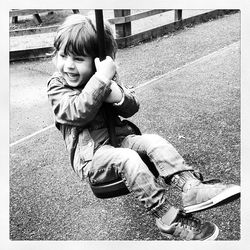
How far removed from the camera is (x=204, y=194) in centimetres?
Result: 71

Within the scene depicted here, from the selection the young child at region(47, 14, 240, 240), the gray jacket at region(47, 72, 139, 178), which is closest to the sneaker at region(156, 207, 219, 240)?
the young child at region(47, 14, 240, 240)

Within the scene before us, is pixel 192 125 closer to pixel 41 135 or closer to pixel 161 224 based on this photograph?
pixel 41 135

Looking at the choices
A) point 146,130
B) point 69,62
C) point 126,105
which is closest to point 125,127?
point 126,105

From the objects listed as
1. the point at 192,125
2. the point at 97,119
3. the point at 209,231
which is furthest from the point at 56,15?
the point at 209,231

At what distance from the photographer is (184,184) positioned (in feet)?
2.39

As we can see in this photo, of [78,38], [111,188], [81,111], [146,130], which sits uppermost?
[78,38]

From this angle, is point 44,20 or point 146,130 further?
point 146,130

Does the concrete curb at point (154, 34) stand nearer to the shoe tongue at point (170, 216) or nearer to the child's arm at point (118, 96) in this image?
the child's arm at point (118, 96)

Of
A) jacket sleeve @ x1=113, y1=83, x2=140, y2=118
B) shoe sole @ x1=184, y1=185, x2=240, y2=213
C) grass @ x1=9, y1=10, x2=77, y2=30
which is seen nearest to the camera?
shoe sole @ x1=184, y1=185, x2=240, y2=213

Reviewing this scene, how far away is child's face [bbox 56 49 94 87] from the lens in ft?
2.45

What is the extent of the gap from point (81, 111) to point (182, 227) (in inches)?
9.0

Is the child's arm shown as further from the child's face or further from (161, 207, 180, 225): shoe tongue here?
(161, 207, 180, 225): shoe tongue

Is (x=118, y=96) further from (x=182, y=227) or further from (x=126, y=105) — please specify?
(x=182, y=227)
